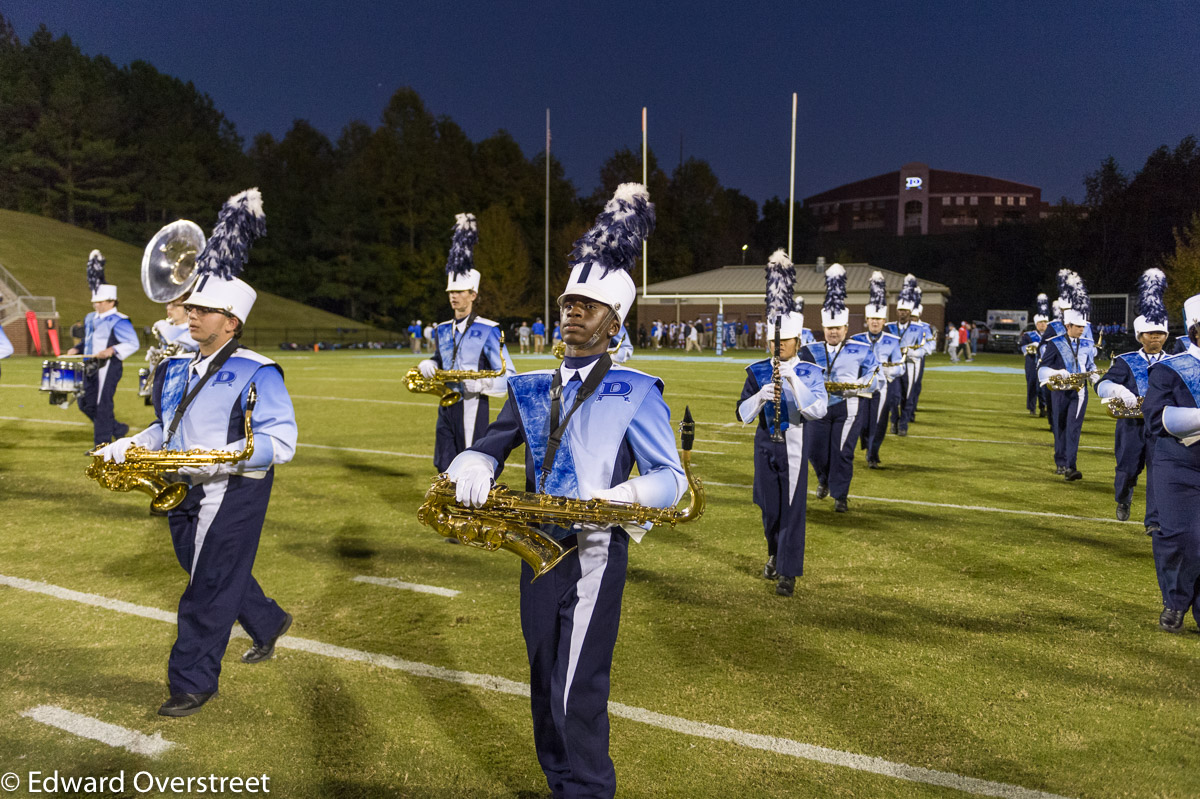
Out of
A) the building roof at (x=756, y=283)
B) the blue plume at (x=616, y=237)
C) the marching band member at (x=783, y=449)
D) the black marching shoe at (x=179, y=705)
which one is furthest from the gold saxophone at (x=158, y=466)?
the building roof at (x=756, y=283)

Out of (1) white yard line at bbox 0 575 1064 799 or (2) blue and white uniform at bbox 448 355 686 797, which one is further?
(1) white yard line at bbox 0 575 1064 799

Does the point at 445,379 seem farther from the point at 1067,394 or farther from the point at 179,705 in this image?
the point at 1067,394

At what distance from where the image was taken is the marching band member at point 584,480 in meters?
3.08

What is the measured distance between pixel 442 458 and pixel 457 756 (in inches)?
182

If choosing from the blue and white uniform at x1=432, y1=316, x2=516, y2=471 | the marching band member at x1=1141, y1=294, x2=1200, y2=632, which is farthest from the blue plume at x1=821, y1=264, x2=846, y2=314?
the marching band member at x1=1141, y1=294, x2=1200, y2=632

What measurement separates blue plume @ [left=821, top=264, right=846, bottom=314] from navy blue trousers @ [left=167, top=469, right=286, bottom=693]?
7.07 meters

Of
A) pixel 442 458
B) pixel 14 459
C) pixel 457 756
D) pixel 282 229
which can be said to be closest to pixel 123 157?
A: pixel 282 229

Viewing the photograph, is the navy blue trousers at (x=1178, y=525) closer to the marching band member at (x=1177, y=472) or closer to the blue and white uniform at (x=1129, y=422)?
the marching band member at (x=1177, y=472)

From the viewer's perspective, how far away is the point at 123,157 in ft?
234

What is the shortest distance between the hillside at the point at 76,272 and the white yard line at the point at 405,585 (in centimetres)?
4713

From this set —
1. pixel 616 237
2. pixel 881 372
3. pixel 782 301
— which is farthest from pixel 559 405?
pixel 881 372

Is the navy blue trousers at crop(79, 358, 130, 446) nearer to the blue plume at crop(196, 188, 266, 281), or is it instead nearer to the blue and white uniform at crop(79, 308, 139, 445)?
the blue and white uniform at crop(79, 308, 139, 445)

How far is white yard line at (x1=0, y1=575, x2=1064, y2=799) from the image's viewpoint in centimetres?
381

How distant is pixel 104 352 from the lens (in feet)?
37.8
